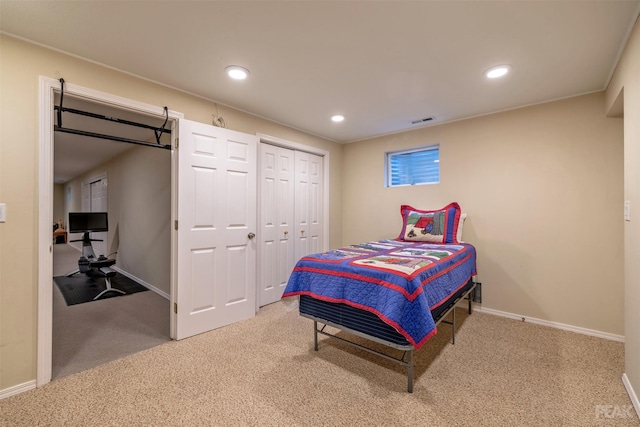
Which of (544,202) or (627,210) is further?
(544,202)

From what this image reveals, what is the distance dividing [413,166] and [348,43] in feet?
7.91

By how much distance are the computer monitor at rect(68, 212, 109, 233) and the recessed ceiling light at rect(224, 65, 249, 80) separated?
173 inches

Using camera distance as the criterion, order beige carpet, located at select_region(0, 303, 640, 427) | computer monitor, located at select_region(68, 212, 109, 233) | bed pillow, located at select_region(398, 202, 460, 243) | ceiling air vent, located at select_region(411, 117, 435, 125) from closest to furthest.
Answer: beige carpet, located at select_region(0, 303, 640, 427)
bed pillow, located at select_region(398, 202, 460, 243)
ceiling air vent, located at select_region(411, 117, 435, 125)
computer monitor, located at select_region(68, 212, 109, 233)

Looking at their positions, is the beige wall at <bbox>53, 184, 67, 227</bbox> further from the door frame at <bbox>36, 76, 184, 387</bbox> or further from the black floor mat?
the door frame at <bbox>36, 76, 184, 387</bbox>

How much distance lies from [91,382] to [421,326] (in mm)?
2313

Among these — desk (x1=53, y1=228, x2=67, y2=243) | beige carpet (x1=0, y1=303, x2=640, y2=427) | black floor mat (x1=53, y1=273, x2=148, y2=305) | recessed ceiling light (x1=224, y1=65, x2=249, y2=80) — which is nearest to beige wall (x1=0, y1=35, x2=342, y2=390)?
beige carpet (x1=0, y1=303, x2=640, y2=427)

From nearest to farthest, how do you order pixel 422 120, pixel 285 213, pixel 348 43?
1. pixel 348 43
2. pixel 422 120
3. pixel 285 213

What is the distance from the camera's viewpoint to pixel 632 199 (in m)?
1.77

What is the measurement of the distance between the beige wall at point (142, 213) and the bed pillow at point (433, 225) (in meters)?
3.24

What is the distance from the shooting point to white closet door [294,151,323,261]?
4023 millimetres

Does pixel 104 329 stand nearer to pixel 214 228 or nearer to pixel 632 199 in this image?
pixel 214 228

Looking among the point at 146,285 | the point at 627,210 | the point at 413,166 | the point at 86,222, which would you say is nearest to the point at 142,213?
the point at 146,285

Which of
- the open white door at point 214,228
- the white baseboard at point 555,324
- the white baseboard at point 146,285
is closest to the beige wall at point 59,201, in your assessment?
the white baseboard at point 146,285

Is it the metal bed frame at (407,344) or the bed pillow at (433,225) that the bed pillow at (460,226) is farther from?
the metal bed frame at (407,344)
